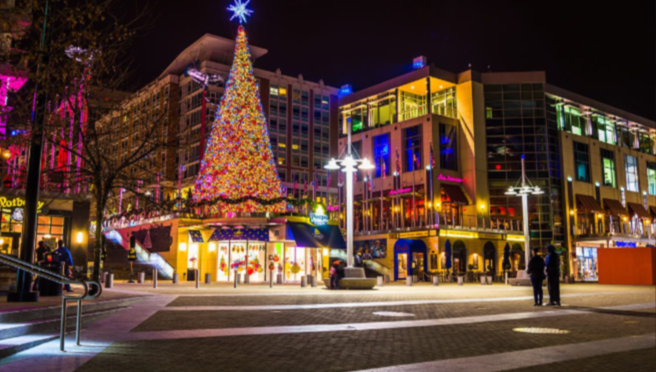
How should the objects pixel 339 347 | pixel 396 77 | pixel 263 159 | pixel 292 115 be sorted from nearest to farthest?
pixel 339 347
pixel 263 159
pixel 396 77
pixel 292 115

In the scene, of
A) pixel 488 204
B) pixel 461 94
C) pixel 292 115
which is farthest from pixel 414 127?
pixel 292 115

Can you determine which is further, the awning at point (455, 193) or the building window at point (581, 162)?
the building window at point (581, 162)

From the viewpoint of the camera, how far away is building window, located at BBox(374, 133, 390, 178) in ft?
191

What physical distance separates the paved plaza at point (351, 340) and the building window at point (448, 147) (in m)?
39.2

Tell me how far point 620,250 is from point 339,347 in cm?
3545

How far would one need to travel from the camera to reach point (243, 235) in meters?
37.4

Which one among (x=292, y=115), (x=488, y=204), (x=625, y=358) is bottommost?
(x=625, y=358)

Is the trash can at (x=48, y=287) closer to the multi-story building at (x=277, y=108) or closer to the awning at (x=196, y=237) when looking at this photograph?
the awning at (x=196, y=237)

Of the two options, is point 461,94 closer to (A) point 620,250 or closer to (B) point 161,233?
(A) point 620,250

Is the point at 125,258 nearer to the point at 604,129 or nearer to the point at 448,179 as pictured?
the point at 448,179

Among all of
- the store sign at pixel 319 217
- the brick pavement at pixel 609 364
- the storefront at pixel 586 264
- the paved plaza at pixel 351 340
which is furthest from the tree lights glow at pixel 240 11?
the storefront at pixel 586 264

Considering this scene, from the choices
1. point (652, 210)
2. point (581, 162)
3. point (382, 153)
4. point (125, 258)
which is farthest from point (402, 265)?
point (652, 210)

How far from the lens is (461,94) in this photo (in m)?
57.0

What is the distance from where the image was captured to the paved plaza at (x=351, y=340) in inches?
301
